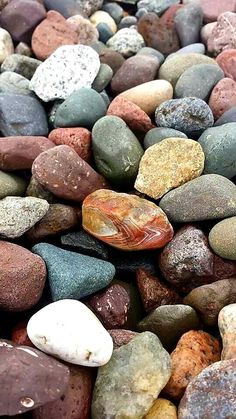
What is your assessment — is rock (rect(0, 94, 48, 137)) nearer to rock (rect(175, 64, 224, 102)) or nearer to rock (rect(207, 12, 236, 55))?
rock (rect(175, 64, 224, 102))

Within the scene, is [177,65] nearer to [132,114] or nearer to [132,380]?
[132,114]

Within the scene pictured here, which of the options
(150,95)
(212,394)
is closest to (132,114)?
(150,95)

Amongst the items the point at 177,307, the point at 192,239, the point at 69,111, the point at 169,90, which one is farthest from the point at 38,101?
the point at 177,307

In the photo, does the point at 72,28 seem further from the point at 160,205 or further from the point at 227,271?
the point at 227,271

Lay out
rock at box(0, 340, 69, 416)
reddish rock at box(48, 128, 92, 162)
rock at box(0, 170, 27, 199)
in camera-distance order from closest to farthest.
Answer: rock at box(0, 340, 69, 416), rock at box(0, 170, 27, 199), reddish rock at box(48, 128, 92, 162)

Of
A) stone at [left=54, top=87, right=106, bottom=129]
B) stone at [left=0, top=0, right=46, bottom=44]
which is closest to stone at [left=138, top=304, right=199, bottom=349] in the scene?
stone at [left=54, top=87, right=106, bottom=129]
